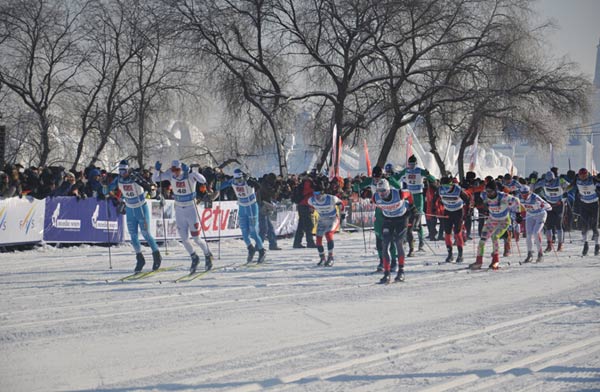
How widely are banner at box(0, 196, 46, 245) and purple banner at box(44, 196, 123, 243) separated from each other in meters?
0.25

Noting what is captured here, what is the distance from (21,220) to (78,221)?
1.81m

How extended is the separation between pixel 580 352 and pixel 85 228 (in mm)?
15706

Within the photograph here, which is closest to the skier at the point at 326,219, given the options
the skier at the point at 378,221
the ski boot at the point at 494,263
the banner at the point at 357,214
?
the skier at the point at 378,221

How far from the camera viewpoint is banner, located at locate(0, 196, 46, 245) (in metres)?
19.0

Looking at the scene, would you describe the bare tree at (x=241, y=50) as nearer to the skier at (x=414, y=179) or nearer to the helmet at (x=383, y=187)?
the skier at (x=414, y=179)

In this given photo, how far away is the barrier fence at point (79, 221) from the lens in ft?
63.3

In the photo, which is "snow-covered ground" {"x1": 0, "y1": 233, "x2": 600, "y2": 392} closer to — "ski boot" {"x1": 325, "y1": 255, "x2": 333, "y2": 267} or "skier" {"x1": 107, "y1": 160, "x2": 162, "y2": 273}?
"skier" {"x1": 107, "y1": 160, "x2": 162, "y2": 273}

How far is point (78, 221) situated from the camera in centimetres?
2094

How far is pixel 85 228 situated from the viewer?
21.1 metres

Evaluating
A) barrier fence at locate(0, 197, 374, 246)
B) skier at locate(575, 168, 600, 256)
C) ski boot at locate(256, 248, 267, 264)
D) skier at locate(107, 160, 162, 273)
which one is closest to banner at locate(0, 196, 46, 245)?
barrier fence at locate(0, 197, 374, 246)

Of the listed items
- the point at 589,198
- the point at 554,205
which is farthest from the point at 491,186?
the point at 554,205

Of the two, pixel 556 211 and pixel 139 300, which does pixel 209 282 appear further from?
pixel 556 211

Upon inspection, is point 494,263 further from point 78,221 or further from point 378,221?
point 78,221

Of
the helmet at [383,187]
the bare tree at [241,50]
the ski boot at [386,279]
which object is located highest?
the bare tree at [241,50]
